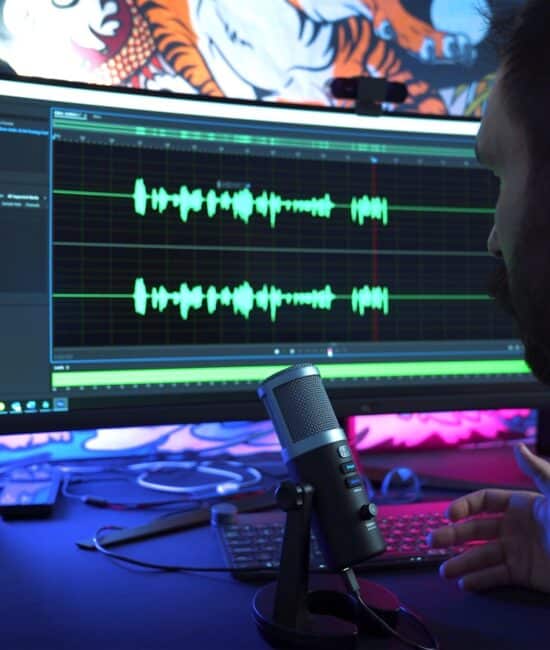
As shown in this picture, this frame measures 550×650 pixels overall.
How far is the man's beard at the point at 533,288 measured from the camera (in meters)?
0.62

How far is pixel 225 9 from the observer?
1221mm

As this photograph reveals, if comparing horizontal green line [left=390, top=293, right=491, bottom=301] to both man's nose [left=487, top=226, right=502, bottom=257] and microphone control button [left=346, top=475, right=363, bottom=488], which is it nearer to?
man's nose [left=487, top=226, right=502, bottom=257]

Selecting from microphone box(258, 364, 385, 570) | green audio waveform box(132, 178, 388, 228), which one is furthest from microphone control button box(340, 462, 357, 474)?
green audio waveform box(132, 178, 388, 228)

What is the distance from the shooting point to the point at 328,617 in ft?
1.97

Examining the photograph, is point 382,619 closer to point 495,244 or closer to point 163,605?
point 163,605

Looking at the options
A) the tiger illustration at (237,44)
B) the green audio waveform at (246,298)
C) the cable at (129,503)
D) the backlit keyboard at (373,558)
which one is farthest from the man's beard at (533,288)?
the tiger illustration at (237,44)

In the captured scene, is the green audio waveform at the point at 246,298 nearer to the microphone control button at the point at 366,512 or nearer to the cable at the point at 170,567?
the cable at the point at 170,567

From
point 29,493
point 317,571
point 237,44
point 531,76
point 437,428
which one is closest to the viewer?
point 531,76

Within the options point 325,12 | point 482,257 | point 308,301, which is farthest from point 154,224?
point 325,12

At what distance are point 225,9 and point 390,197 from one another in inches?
18.3

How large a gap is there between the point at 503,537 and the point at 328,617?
0.23 meters

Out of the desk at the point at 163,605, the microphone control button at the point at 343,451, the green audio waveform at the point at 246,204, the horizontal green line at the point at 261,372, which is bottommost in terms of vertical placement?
the desk at the point at 163,605

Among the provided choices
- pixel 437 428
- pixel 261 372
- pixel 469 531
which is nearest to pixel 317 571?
pixel 469 531

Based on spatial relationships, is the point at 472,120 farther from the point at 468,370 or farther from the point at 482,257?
the point at 468,370
